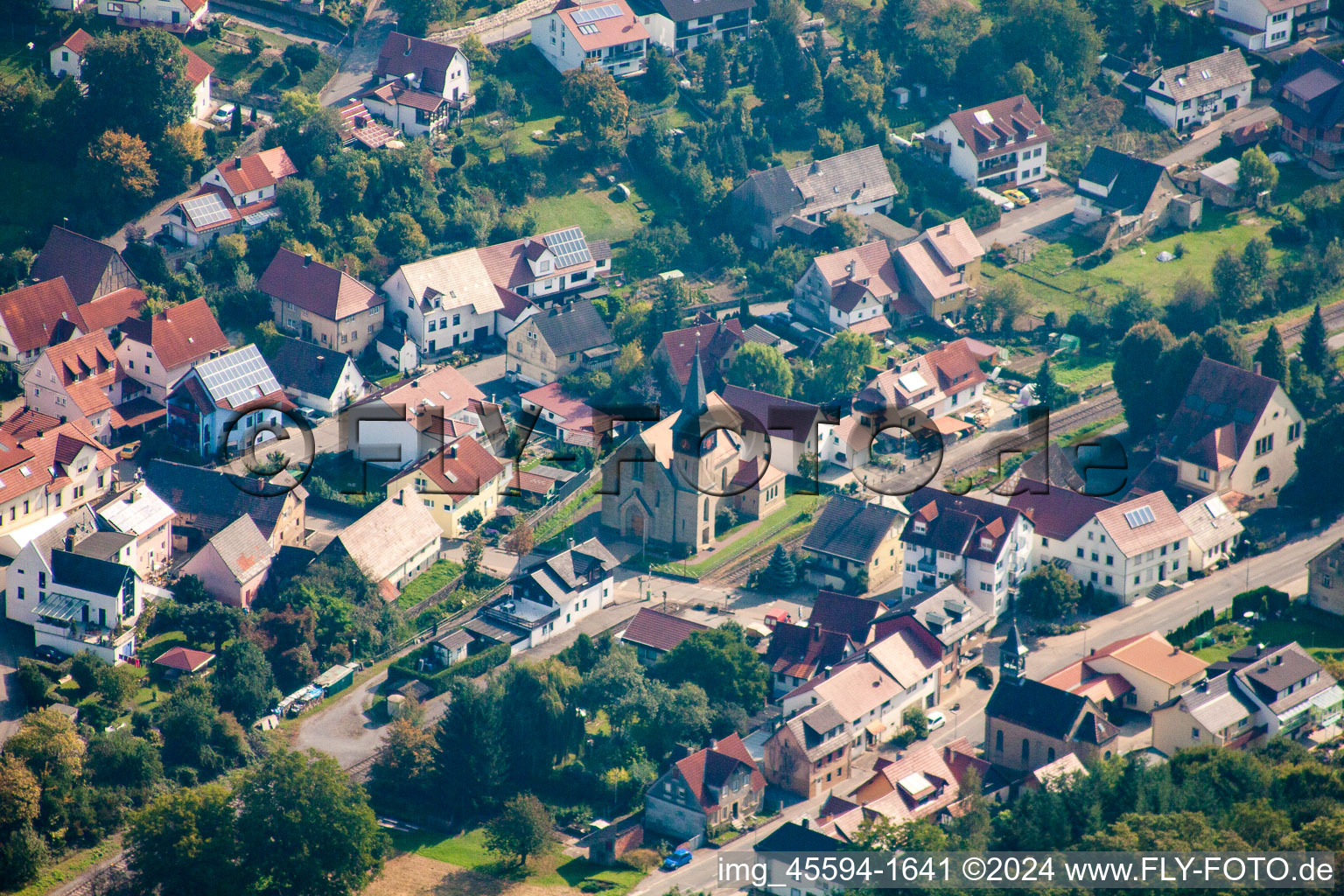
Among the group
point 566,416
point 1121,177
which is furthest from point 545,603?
point 1121,177

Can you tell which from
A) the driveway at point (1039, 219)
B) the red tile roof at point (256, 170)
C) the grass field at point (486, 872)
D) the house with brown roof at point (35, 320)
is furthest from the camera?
the driveway at point (1039, 219)

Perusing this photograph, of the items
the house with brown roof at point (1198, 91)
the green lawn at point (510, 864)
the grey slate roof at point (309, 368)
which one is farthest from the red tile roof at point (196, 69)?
the house with brown roof at point (1198, 91)

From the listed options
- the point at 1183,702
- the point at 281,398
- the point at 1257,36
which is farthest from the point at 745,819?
the point at 1257,36

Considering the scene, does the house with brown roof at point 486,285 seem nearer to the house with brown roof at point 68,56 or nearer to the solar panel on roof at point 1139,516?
the house with brown roof at point 68,56

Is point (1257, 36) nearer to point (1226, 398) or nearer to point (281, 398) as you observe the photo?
point (1226, 398)

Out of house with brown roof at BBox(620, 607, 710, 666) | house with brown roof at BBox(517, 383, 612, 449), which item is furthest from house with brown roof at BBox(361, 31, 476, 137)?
house with brown roof at BBox(620, 607, 710, 666)
